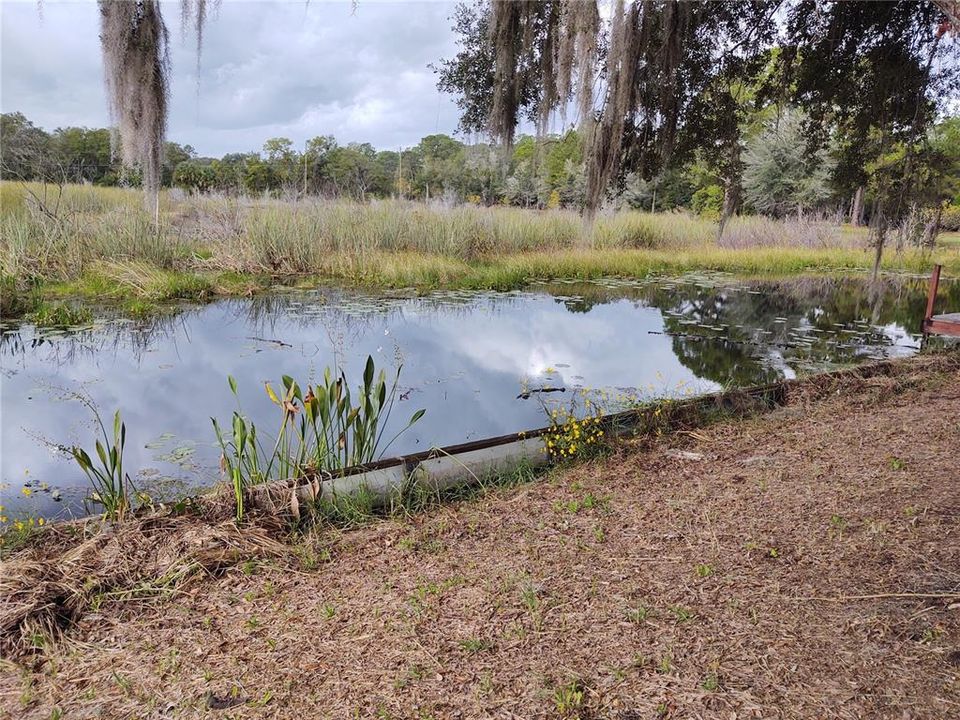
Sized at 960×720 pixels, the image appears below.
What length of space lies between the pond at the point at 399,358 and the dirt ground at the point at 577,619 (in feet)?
4.57

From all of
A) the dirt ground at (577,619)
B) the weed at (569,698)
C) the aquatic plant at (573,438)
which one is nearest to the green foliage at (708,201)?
the aquatic plant at (573,438)

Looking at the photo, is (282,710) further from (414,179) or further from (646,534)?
(414,179)

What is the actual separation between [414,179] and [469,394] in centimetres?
2976

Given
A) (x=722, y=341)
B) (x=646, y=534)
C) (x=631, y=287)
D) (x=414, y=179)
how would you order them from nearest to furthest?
(x=646, y=534), (x=722, y=341), (x=631, y=287), (x=414, y=179)

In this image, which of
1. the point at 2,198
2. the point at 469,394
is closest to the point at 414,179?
the point at 2,198

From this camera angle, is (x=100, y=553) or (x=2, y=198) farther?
(x=2, y=198)

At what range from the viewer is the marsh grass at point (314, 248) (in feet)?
31.6

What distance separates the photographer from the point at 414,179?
33.5 metres

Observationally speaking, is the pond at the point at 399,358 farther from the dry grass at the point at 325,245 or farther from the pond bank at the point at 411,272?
the dry grass at the point at 325,245

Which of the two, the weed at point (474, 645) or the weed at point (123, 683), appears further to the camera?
the weed at point (474, 645)

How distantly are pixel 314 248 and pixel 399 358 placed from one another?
20.5ft

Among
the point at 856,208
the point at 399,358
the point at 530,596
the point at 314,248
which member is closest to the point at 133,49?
the point at 399,358

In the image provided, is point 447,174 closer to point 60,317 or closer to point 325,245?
point 325,245

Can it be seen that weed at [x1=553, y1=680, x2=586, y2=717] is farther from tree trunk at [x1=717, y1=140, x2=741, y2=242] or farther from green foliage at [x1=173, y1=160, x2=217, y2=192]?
green foliage at [x1=173, y1=160, x2=217, y2=192]
